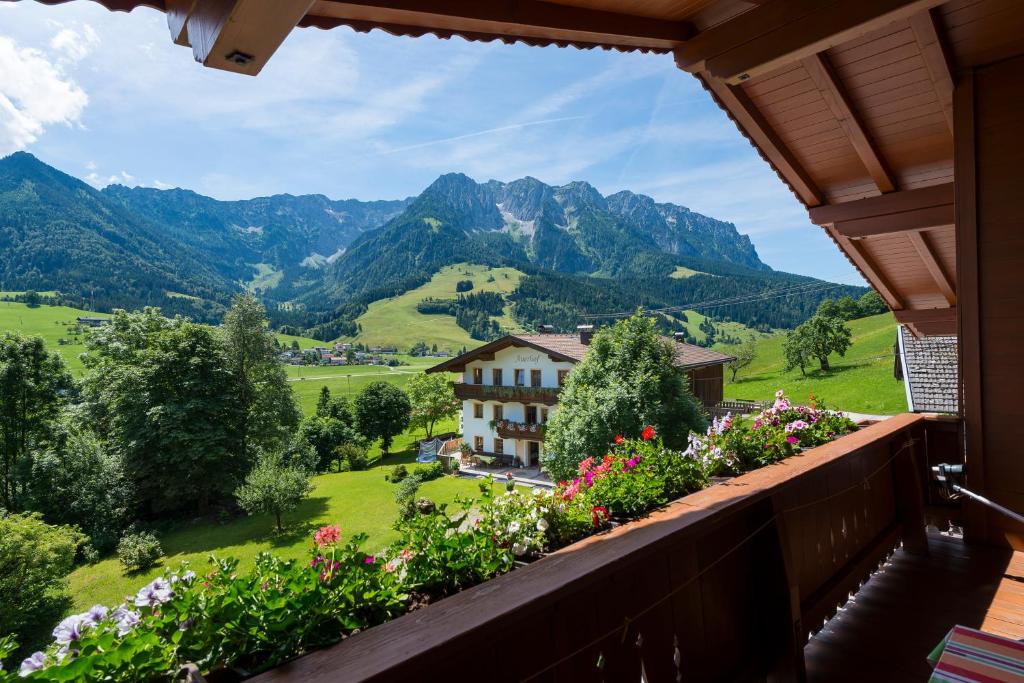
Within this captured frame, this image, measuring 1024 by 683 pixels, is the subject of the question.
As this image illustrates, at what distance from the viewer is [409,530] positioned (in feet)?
4.97

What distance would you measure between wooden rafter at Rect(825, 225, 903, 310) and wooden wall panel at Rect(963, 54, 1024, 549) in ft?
6.04

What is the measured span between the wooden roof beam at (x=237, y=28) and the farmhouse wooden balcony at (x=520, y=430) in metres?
20.8

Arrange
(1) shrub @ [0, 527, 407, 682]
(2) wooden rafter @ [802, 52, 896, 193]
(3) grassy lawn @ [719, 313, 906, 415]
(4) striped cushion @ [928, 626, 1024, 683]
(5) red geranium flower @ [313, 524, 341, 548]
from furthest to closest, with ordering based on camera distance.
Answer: (3) grassy lawn @ [719, 313, 906, 415]
(2) wooden rafter @ [802, 52, 896, 193]
(5) red geranium flower @ [313, 524, 341, 548]
(4) striped cushion @ [928, 626, 1024, 683]
(1) shrub @ [0, 527, 407, 682]

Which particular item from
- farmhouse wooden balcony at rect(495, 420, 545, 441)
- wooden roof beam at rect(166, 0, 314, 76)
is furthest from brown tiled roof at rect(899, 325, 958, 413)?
farmhouse wooden balcony at rect(495, 420, 545, 441)

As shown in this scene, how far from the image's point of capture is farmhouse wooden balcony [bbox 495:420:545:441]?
21828 millimetres

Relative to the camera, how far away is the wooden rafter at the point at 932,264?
5363 mm

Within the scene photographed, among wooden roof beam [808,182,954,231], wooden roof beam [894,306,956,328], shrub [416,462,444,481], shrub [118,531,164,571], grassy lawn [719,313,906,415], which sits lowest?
shrub [118,531,164,571]

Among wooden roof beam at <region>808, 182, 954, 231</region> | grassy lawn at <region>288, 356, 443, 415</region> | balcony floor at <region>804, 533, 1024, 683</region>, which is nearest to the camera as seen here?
balcony floor at <region>804, 533, 1024, 683</region>

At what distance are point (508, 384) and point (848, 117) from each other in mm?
20344

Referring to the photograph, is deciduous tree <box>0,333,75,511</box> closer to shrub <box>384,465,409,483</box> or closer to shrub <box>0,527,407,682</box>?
shrub <box>384,465,409,483</box>

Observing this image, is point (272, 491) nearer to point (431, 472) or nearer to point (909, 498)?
point (431, 472)

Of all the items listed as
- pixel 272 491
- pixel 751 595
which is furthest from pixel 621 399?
pixel 272 491

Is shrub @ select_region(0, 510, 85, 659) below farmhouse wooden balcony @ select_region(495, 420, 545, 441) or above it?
below

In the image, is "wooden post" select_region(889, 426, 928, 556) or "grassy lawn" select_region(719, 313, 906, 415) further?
"grassy lawn" select_region(719, 313, 906, 415)
